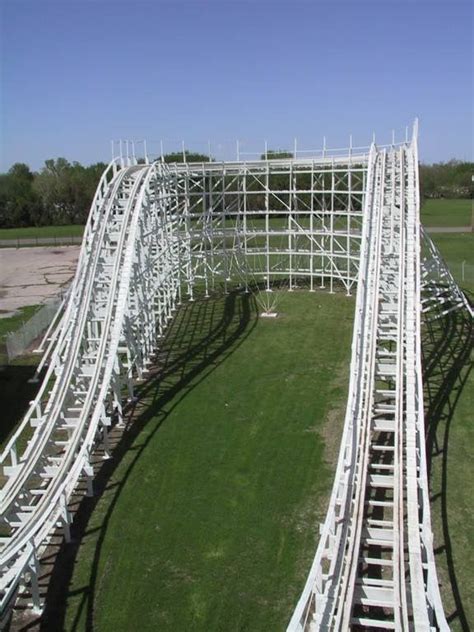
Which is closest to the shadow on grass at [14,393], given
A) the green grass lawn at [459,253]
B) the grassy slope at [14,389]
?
the grassy slope at [14,389]

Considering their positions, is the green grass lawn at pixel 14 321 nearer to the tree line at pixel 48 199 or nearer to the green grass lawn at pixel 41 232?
the green grass lawn at pixel 41 232

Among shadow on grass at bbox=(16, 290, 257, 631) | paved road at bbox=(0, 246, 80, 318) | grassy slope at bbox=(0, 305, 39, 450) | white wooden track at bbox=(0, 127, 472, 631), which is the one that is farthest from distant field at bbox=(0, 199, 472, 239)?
grassy slope at bbox=(0, 305, 39, 450)

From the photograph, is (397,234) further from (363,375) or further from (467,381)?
(363,375)

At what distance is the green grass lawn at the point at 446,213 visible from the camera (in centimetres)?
6281

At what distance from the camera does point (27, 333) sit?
25.0m

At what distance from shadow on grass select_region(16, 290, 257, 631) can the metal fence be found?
5.08m

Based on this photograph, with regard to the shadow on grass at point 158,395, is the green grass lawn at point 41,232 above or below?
above

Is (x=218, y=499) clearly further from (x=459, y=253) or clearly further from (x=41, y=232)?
(x=41, y=232)

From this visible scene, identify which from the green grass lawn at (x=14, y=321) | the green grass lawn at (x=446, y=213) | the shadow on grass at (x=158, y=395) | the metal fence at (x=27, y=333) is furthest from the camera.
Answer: the green grass lawn at (x=446, y=213)

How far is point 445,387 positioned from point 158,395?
8023mm

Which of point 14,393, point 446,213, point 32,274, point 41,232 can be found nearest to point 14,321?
point 14,393

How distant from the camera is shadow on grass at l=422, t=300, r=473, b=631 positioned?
11453 millimetres

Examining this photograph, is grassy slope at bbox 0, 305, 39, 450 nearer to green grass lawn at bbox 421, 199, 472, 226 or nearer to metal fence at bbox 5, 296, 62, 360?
metal fence at bbox 5, 296, 62, 360

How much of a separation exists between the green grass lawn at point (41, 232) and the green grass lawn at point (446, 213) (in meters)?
33.7
